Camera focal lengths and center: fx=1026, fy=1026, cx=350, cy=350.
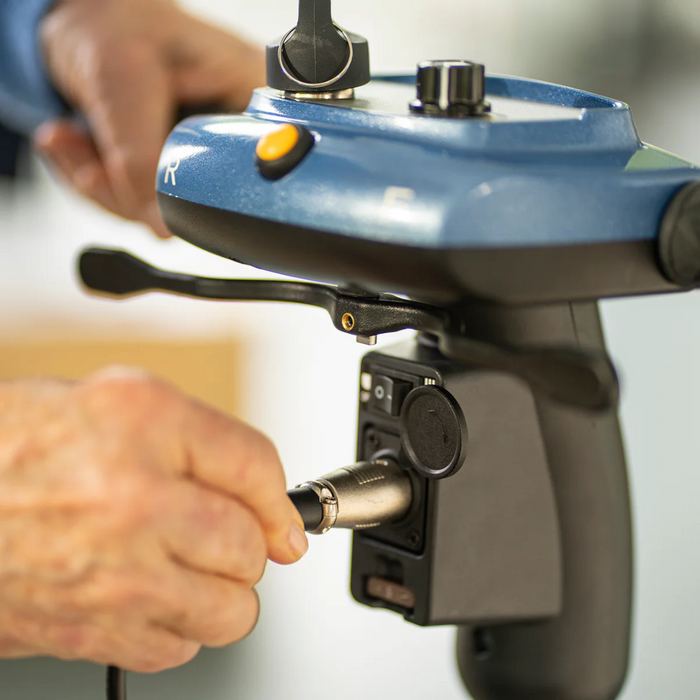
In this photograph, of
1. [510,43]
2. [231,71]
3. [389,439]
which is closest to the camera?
[389,439]

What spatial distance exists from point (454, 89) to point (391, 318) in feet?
0.29

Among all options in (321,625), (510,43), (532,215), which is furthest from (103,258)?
(510,43)

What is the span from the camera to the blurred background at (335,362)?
119 centimetres

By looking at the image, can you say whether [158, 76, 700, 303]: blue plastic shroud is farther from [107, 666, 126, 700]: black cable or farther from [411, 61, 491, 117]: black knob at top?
[107, 666, 126, 700]: black cable

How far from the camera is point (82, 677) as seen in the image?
4.70ft

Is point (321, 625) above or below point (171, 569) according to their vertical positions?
above

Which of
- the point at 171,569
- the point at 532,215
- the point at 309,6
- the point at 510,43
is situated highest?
the point at 510,43

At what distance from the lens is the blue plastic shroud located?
33cm

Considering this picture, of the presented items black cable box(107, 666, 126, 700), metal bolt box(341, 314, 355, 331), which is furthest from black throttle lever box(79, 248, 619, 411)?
black cable box(107, 666, 126, 700)

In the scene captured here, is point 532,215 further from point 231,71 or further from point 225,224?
point 231,71

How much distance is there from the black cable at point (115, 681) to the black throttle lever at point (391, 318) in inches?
6.4

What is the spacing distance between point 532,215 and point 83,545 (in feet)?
0.58

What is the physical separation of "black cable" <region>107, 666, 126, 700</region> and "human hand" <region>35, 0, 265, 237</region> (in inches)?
13.6

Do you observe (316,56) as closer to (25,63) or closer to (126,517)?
(126,517)
